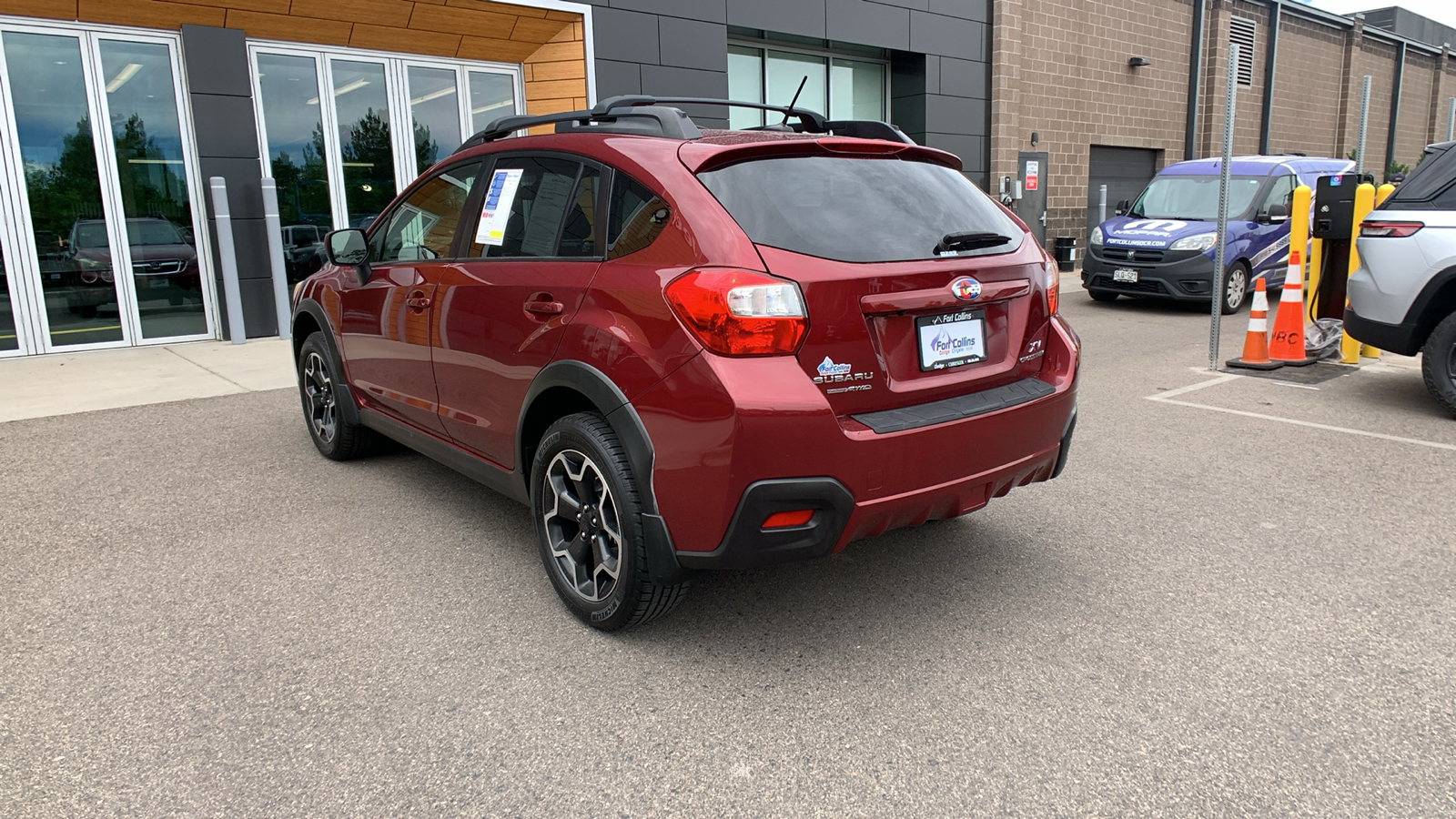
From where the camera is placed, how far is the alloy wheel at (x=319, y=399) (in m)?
5.14

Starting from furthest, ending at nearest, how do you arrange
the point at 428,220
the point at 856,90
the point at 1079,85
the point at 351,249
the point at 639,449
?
1. the point at 1079,85
2. the point at 856,90
3. the point at 351,249
4. the point at 428,220
5. the point at 639,449

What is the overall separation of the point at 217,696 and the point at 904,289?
2349 millimetres

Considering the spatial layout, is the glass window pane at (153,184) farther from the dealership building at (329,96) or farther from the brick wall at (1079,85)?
the brick wall at (1079,85)

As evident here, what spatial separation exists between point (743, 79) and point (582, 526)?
42.1ft

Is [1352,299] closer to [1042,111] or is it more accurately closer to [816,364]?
[816,364]

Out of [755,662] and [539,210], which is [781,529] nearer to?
[755,662]

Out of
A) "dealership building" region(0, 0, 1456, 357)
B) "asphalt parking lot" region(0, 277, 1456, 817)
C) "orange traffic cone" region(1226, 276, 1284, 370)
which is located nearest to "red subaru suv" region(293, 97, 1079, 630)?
"asphalt parking lot" region(0, 277, 1456, 817)

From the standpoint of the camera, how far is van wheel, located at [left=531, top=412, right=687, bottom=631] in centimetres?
286

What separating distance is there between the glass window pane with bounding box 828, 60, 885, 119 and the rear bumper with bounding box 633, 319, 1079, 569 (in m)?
13.9

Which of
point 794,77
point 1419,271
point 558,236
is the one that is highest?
point 794,77

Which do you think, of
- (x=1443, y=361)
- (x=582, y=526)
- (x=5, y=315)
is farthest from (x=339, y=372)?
(x=5, y=315)

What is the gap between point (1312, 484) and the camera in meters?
4.66

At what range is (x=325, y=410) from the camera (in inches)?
208

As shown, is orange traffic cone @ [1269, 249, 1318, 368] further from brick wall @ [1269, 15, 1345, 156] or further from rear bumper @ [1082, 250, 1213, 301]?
brick wall @ [1269, 15, 1345, 156]
